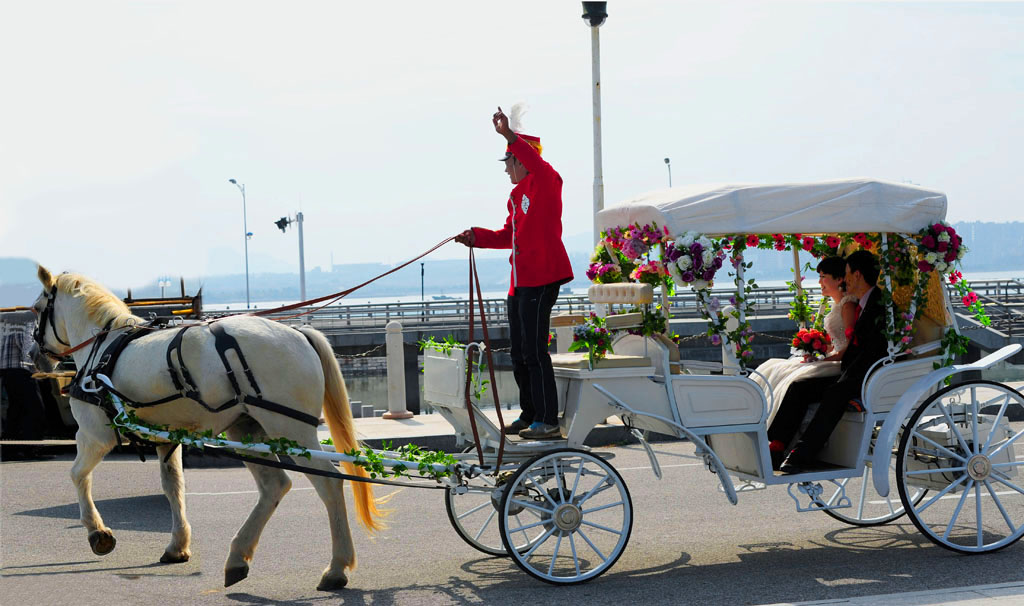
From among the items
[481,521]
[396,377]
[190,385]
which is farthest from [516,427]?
[396,377]

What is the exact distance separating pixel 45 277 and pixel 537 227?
10.9ft

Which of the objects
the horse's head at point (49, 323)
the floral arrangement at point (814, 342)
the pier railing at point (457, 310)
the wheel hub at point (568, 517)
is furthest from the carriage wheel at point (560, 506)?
the pier railing at point (457, 310)

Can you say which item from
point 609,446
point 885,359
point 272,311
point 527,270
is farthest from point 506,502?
point 609,446

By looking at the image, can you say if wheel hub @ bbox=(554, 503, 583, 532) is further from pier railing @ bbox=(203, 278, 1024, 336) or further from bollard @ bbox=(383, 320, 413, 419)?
pier railing @ bbox=(203, 278, 1024, 336)

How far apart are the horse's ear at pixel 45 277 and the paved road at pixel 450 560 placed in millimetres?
1852

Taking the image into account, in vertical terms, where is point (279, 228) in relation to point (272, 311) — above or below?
above

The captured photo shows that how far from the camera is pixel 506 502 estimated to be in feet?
19.3

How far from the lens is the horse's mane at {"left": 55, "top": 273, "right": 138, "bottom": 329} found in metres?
6.70

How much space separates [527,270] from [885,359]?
2561 millimetres

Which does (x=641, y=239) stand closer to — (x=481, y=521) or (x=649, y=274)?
(x=649, y=274)

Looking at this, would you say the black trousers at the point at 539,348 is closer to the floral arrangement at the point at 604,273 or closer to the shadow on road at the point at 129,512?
the floral arrangement at the point at 604,273

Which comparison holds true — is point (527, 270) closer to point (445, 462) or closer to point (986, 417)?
point (445, 462)

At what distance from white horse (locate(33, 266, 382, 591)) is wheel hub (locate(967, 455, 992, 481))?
3896 millimetres

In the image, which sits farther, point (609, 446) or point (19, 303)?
point (609, 446)
